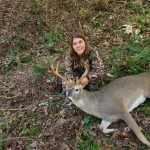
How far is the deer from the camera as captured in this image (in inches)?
175

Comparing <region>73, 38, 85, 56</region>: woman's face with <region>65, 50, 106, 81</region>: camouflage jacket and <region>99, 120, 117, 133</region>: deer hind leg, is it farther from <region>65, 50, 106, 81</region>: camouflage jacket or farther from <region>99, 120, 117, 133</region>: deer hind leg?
<region>99, 120, 117, 133</region>: deer hind leg

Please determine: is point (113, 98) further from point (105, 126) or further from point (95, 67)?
point (95, 67)

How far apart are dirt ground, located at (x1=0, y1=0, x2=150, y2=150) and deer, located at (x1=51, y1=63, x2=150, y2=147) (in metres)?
0.17

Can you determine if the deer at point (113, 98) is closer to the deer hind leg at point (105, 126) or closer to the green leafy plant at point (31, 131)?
the deer hind leg at point (105, 126)

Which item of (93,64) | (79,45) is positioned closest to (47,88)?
(93,64)

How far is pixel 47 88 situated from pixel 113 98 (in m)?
1.58

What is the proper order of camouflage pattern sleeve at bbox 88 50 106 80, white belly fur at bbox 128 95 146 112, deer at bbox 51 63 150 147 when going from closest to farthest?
1. deer at bbox 51 63 150 147
2. white belly fur at bbox 128 95 146 112
3. camouflage pattern sleeve at bbox 88 50 106 80

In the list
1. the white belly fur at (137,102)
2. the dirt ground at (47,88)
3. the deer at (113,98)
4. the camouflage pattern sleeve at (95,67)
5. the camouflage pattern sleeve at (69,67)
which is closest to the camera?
the deer at (113,98)

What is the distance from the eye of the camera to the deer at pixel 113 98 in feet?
14.6

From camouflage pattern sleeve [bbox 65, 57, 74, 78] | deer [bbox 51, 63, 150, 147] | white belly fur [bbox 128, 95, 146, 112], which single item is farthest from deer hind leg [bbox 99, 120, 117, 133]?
camouflage pattern sleeve [bbox 65, 57, 74, 78]

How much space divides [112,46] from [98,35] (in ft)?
2.02

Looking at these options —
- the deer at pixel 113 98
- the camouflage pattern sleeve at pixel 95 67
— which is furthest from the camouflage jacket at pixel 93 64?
the deer at pixel 113 98

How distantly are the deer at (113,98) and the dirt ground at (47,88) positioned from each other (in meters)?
0.17

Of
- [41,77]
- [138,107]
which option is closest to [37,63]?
[41,77]
